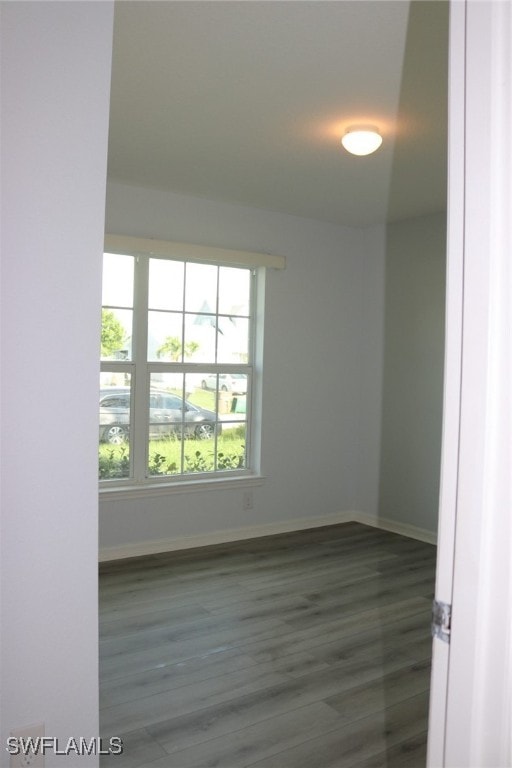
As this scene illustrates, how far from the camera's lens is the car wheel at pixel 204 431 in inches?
188

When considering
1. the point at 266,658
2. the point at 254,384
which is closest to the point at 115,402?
the point at 254,384

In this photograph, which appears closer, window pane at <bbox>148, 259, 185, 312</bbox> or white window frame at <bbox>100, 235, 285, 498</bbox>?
white window frame at <bbox>100, 235, 285, 498</bbox>

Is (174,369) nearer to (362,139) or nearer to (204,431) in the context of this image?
(204,431)

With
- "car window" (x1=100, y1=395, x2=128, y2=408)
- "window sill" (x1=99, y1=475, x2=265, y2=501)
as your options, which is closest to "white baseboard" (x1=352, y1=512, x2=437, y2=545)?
"window sill" (x1=99, y1=475, x2=265, y2=501)

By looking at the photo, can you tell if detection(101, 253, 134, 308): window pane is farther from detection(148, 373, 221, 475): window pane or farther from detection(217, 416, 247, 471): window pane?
detection(217, 416, 247, 471): window pane

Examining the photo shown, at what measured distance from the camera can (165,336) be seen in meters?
4.61

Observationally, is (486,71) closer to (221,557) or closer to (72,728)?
(72,728)

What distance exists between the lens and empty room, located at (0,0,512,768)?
1017 mm

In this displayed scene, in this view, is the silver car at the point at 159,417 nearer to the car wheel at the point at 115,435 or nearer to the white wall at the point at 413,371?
the car wheel at the point at 115,435

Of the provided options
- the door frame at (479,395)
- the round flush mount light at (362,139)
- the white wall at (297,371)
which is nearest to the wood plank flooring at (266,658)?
the white wall at (297,371)

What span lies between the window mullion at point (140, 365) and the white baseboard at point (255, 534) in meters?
0.50

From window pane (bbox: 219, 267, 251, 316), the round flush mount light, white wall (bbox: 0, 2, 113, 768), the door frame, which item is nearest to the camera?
the door frame

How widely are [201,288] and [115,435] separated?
1296 millimetres

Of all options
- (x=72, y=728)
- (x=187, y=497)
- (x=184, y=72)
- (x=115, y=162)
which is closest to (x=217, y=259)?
(x=115, y=162)
